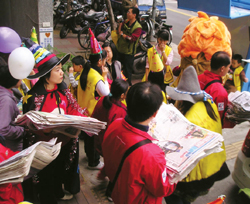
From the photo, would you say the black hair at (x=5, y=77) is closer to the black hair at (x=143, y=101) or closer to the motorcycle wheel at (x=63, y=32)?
the black hair at (x=143, y=101)

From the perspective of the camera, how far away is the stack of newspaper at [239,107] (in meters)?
2.74

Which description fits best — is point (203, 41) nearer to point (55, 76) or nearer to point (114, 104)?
point (114, 104)

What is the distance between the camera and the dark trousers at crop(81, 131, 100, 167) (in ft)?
→ 12.2

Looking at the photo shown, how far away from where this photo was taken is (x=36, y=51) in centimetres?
276

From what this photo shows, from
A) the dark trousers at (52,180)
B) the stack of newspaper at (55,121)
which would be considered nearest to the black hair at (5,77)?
the stack of newspaper at (55,121)

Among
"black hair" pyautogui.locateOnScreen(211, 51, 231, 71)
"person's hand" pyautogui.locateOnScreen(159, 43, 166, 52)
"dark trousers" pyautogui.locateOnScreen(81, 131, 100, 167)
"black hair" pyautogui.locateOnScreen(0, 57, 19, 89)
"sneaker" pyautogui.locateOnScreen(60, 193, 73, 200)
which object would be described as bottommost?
"sneaker" pyautogui.locateOnScreen(60, 193, 73, 200)

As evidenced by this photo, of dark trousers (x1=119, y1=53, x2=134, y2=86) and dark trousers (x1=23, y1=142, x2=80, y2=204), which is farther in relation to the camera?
dark trousers (x1=119, y1=53, x2=134, y2=86)

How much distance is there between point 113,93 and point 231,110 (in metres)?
1.32

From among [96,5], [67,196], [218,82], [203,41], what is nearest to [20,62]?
[67,196]

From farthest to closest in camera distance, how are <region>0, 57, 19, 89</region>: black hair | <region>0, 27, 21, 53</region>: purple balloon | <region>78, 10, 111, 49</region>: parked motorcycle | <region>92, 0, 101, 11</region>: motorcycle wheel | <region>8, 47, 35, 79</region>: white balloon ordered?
<region>92, 0, 101, 11</region>: motorcycle wheel, <region>78, 10, 111, 49</region>: parked motorcycle, <region>0, 27, 21, 53</region>: purple balloon, <region>0, 57, 19, 89</region>: black hair, <region>8, 47, 35, 79</region>: white balloon

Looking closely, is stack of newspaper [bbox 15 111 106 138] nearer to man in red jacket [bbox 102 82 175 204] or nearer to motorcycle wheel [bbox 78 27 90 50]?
man in red jacket [bbox 102 82 175 204]

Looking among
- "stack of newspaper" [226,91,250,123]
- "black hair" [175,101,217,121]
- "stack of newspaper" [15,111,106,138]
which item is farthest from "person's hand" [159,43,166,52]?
"stack of newspaper" [15,111,106,138]

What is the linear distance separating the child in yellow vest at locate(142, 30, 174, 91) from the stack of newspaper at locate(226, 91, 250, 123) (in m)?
1.45

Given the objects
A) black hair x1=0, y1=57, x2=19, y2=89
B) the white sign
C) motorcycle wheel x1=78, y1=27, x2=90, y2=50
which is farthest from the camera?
motorcycle wheel x1=78, y1=27, x2=90, y2=50
